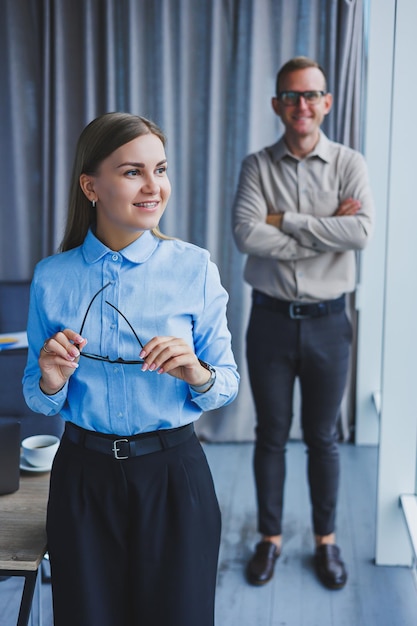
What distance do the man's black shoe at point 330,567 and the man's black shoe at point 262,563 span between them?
16 cm

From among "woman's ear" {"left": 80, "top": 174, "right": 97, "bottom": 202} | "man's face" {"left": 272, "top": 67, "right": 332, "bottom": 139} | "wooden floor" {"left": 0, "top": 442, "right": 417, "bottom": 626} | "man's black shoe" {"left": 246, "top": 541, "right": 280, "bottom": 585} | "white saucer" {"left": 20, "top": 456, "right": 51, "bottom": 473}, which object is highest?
"man's face" {"left": 272, "top": 67, "right": 332, "bottom": 139}

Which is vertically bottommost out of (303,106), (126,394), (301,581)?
(301,581)

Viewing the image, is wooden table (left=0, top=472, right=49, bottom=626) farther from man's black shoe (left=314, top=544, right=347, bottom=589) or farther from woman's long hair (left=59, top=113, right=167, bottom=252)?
man's black shoe (left=314, top=544, right=347, bottom=589)

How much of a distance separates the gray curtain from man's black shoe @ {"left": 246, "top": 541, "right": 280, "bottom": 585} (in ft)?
4.42

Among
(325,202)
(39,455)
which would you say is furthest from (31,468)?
(325,202)

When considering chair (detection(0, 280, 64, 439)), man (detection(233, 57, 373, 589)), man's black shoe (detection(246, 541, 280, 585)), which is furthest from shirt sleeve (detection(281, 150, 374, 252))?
man's black shoe (detection(246, 541, 280, 585))

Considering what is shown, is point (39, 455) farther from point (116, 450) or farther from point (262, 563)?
point (262, 563)

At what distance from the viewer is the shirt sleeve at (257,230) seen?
251 cm

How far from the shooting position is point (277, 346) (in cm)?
256

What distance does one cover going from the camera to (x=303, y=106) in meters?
2.46

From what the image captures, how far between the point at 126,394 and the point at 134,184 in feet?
1.35

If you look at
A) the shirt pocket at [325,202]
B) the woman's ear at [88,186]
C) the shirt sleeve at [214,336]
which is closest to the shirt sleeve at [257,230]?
the shirt pocket at [325,202]

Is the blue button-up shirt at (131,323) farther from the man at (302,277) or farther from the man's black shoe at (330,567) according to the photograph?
the man's black shoe at (330,567)

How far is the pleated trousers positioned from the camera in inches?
57.4
